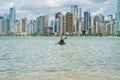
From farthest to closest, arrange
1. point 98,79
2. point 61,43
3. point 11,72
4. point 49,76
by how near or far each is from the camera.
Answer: point 61,43 → point 11,72 → point 49,76 → point 98,79

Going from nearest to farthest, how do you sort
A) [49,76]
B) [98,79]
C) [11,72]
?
1. [98,79]
2. [49,76]
3. [11,72]

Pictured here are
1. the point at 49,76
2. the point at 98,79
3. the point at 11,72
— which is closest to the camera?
the point at 98,79

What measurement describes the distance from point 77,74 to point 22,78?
501 centimetres

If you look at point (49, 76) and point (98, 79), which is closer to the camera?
point (98, 79)

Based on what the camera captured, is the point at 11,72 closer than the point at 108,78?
No

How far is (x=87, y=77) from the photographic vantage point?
100ft

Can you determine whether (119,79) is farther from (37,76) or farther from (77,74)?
(37,76)

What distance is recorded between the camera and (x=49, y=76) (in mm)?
31531

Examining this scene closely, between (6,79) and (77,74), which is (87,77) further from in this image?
(6,79)

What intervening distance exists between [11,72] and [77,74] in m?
6.14

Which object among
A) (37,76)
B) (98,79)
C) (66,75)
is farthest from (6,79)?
(98,79)

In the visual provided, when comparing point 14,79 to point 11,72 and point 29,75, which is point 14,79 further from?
point 11,72

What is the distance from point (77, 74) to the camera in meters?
32.7

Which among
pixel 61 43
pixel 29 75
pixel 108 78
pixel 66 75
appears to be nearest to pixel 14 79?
pixel 29 75
